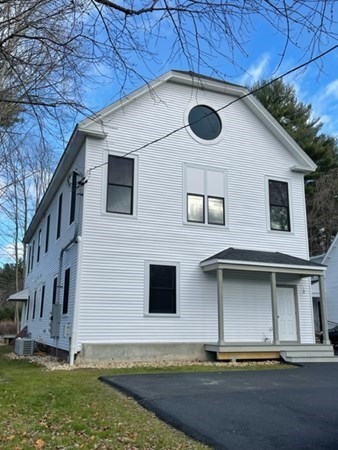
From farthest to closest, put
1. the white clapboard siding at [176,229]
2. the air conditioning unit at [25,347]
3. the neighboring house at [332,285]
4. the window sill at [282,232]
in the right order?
the neighboring house at [332,285]
the air conditioning unit at [25,347]
the window sill at [282,232]
the white clapboard siding at [176,229]

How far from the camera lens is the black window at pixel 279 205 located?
48.9 feet

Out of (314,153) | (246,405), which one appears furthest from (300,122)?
(246,405)

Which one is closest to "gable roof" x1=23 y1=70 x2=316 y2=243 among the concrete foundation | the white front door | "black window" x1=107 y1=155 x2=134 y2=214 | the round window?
the round window

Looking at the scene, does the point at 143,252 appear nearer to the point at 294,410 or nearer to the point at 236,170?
the point at 236,170

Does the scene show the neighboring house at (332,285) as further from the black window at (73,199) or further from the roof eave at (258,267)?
the black window at (73,199)

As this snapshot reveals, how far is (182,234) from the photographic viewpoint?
13352 mm

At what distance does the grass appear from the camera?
4.53 meters

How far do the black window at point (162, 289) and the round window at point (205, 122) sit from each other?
186 inches

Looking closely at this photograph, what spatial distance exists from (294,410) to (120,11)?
547 cm

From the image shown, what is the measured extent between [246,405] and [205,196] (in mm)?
8462

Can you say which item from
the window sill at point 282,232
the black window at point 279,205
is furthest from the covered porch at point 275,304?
the black window at point 279,205

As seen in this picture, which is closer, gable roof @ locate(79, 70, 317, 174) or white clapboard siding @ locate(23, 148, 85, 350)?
white clapboard siding @ locate(23, 148, 85, 350)

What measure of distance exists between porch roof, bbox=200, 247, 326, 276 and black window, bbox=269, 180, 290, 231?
1238 mm

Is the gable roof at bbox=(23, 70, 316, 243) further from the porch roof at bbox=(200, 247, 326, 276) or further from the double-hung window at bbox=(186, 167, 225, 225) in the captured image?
the porch roof at bbox=(200, 247, 326, 276)
